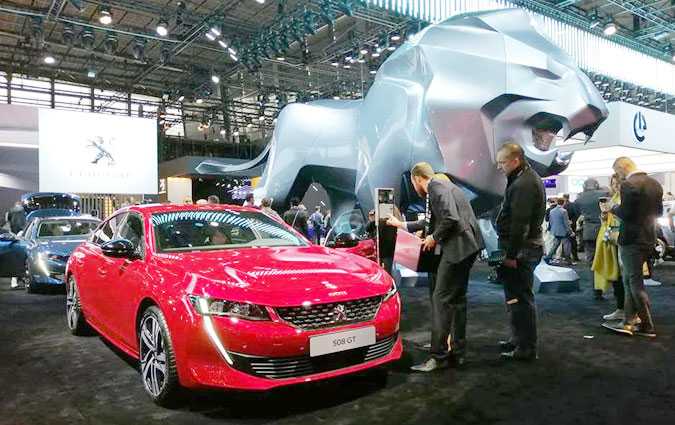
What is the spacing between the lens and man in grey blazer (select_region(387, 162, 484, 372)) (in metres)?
3.50

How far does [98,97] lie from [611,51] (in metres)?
19.3

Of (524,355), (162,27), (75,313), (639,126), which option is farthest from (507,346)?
(162,27)

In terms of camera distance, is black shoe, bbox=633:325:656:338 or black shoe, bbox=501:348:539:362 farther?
black shoe, bbox=633:325:656:338

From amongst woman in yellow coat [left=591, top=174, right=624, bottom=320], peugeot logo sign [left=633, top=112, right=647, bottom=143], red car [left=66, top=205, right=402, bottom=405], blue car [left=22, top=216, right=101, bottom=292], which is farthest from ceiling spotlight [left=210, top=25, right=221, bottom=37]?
woman in yellow coat [left=591, top=174, right=624, bottom=320]

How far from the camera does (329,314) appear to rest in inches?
113

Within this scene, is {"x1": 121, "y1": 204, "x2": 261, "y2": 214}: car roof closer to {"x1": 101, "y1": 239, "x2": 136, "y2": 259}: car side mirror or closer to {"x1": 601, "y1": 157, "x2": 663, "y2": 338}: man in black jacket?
{"x1": 101, "y1": 239, "x2": 136, "y2": 259}: car side mirror

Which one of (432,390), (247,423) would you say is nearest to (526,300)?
(432,390)

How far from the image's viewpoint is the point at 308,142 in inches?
Answer: 349

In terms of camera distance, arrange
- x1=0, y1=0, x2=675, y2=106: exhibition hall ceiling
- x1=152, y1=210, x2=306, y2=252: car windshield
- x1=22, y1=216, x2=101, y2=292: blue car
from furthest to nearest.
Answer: x1=0, y1=0, x2=675, y2=106: exhibition hall ceiling → x1=22, y1=216, x2=101, y2=292: blue car → x1=152, y1=210, x2=306, y2=252: car windshield

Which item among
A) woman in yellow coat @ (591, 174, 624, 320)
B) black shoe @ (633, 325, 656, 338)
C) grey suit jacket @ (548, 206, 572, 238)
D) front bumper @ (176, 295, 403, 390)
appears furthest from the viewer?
grey suit jacket @ (548, 206, 572, 238)

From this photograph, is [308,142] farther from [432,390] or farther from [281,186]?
[432,390]

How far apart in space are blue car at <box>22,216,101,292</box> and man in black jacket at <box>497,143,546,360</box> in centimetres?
588

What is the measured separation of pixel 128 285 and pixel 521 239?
2628 mm

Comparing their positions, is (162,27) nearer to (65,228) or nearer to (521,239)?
(65,228)
